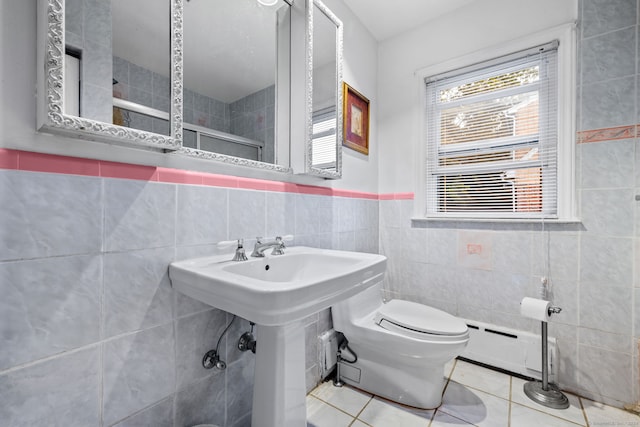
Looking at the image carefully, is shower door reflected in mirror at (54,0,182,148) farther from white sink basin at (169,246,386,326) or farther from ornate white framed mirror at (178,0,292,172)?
white sink basin at (169,246,386,326)

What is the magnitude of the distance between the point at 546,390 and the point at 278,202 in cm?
178

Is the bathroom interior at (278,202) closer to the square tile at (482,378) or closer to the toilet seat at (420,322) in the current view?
the square tile at (482,378)

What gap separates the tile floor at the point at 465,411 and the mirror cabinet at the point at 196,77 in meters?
1.23

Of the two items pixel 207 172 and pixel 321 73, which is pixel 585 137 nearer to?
pixel 321 73

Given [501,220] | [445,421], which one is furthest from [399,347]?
[501,220]

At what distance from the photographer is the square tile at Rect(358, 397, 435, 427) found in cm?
130

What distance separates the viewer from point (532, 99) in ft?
A: 5.53

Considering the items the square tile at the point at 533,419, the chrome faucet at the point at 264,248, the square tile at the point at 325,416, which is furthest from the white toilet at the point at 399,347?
the chrome faucet at the point at 264,248

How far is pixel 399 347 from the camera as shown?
1.35m

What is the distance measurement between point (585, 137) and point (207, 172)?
6.41 feet

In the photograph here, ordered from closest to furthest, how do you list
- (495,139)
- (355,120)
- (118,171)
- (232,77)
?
(118,171) → (232,77) → (495,139) → (355,120)

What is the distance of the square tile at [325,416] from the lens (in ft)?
4.26

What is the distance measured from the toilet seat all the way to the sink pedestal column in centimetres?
67

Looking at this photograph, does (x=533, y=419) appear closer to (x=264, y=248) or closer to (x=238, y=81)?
(x=264, y=248)
